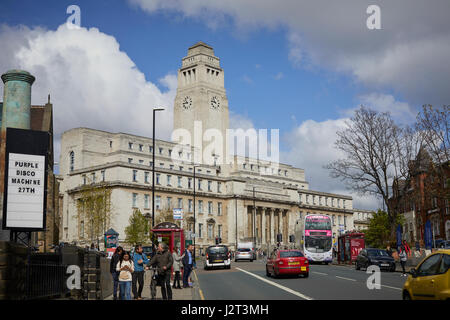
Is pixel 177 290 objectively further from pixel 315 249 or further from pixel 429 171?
pixel 315 249

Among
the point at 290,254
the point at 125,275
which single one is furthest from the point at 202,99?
the point at 125,275

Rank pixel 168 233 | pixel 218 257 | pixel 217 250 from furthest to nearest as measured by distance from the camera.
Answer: pixel 217 250, pixel 218 257, pixel 168 233

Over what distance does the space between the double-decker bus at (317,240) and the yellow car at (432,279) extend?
1589 inches

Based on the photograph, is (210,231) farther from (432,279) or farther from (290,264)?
(432,279)

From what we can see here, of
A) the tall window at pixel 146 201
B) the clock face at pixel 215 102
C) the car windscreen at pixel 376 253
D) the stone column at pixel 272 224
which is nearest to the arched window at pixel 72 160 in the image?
the tall window at pixel 146 201

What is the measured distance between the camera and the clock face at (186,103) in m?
129

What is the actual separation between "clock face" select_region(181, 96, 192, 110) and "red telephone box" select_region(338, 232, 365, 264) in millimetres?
81375

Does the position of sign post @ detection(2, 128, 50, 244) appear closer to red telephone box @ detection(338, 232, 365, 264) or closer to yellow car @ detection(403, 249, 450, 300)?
yellow car @ detection(403, 249, 450, 300)

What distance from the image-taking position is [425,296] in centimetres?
1100

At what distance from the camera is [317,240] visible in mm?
52031

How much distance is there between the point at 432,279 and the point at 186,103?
121m

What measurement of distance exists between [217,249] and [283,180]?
315ft

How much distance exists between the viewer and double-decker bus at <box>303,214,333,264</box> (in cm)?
5169
